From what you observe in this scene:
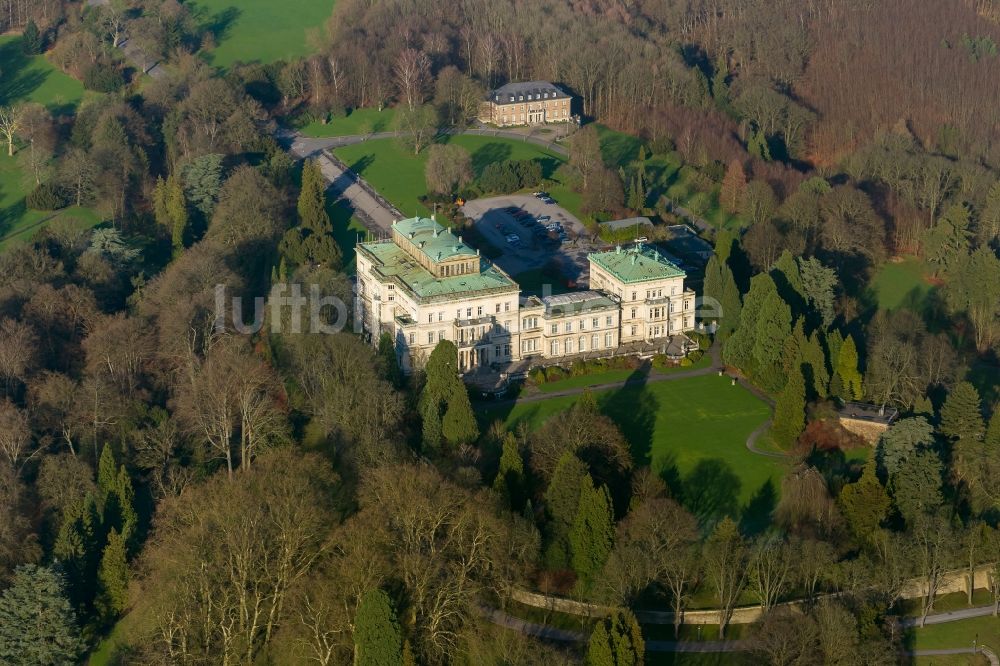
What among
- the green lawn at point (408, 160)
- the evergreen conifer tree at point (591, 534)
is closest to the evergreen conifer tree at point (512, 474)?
the evergreen conifer tree at point (591, 534)

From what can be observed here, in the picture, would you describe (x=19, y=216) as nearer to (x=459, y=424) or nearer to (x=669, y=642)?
(x=459, y=424)

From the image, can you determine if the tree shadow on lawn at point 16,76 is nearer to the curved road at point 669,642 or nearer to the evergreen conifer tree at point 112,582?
the evergreen conifer tree at point 112,582

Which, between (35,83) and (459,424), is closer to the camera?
(459,424)

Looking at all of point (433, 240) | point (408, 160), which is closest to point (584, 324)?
point (433, 240)

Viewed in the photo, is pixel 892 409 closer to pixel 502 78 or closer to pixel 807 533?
pixel 807 533

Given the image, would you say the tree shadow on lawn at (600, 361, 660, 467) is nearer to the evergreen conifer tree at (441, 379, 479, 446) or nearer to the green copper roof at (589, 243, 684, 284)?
the green copper roof at (589, 243, 684, 284)

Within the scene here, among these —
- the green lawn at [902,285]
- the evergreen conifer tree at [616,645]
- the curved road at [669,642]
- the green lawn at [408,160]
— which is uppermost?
the evergreen conifer tree at [616,645]
